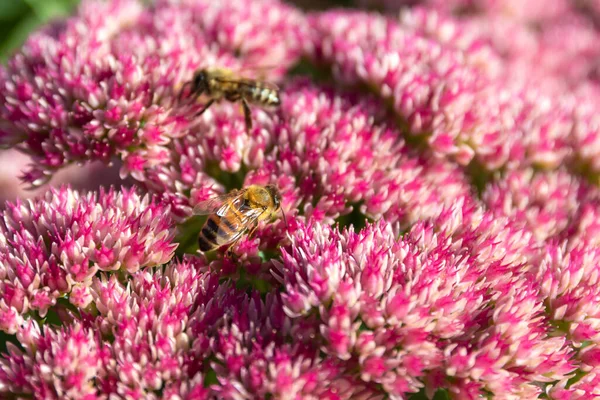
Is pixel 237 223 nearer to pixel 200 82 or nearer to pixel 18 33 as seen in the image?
pixel 200 82

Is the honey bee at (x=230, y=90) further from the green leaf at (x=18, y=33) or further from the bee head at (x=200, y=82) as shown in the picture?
the green leaf at (x=18, y=33)

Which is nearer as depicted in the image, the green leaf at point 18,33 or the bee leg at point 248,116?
the bee leg at point 248,116

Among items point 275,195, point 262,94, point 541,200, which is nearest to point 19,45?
point 262,94

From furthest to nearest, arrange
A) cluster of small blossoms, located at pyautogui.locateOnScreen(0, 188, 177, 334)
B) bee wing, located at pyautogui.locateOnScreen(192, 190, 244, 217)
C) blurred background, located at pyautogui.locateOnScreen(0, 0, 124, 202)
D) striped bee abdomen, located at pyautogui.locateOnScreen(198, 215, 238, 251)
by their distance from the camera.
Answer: blurred background, located at pyautogui.locateOnScreen(0, 0, 124, 202)
bee wing, located at pyautogui.locateOnScreen(192, 190, 244, 217)
striped bee abdomen, located at pyautogui.locateOnScreen(198, 215, 238, 251)
cluster of small blossoms, located at pyautogui.locateOnScreen(0, 188, 177, 334)

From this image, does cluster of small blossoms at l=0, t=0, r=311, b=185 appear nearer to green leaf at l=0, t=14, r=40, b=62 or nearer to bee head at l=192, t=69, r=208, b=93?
bee head at l=192, t=69, r=208, b=93

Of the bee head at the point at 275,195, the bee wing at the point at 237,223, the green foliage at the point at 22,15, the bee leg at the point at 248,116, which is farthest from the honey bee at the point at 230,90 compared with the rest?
the green foliage at the point at 22,15

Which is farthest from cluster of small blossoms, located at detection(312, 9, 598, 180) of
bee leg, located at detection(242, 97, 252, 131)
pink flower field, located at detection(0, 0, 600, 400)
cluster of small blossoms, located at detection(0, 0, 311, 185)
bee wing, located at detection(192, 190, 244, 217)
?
bee wing, located at detection(192, 190, 244, 217)
